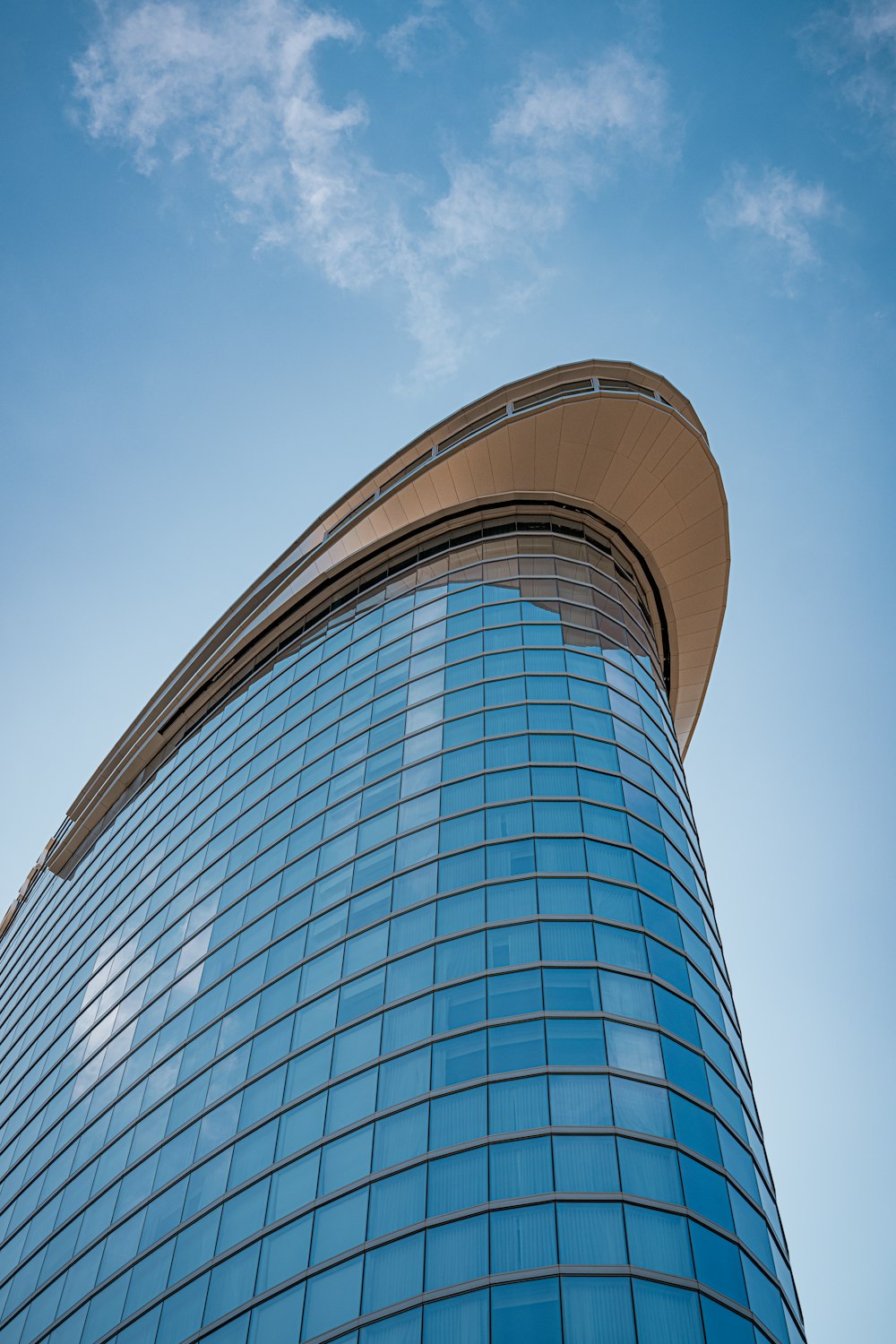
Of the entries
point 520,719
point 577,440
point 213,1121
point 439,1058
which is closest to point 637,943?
point 439,1058

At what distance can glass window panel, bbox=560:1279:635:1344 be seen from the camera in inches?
625

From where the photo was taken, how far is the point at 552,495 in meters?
38.4

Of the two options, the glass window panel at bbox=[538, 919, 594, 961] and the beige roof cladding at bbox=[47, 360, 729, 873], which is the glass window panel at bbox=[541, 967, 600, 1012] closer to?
the glass window panel at bbox=[538, 919, 594, 961]

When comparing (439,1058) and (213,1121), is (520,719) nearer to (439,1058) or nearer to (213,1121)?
(439,1058)

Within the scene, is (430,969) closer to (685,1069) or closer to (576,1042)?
(576,1042)

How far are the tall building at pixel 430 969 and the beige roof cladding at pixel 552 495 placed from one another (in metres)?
0.13

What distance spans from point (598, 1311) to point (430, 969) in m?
7.52

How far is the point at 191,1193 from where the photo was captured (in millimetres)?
22938

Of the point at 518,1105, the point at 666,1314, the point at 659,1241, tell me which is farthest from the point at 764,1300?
the point at 518,1105

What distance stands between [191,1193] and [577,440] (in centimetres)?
2596

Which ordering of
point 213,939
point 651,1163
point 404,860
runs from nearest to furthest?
1. point 651,1163
2. point 404,860
3. point 213,939

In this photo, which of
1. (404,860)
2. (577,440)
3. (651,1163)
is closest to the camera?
(651,1163)

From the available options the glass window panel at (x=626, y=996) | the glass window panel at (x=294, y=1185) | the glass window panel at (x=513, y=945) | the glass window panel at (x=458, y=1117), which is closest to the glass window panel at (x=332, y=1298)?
the glass window panel at (x=294, y=1185)

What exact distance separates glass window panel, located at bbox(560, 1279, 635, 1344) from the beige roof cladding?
26.5 meters
